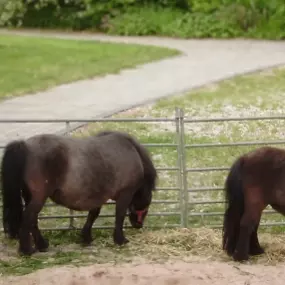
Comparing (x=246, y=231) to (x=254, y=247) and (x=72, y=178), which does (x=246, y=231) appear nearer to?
(x=254, y=247)

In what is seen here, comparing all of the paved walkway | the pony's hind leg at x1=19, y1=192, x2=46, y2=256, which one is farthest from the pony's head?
the paved walkway

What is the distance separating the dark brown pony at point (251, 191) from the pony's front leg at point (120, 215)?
0.93 meters

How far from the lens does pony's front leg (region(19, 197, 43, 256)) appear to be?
20.3ft

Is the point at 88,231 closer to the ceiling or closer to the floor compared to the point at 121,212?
closer to the floor

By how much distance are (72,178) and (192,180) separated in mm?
2804

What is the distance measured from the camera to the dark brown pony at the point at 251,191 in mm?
6098

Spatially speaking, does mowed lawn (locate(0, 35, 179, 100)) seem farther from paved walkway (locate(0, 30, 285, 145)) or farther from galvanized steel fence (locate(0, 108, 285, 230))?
galvanized steel fence (locate(0, 108, 285, 230))

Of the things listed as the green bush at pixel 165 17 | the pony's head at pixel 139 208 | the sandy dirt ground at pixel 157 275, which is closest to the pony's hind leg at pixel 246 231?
the sandy dirt ground at pixel 157 275

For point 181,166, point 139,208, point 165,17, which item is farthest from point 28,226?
point 165,17

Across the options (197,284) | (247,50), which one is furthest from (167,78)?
(197,284)

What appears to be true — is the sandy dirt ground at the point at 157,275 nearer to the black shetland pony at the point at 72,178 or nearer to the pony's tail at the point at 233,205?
the pony's tail at the point at 233,205

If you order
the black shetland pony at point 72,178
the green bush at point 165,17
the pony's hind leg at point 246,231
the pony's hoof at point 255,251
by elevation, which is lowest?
the pony's hoof at point 255,251

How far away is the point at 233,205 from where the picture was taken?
6168 millimetres

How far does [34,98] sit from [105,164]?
7.88 metres
